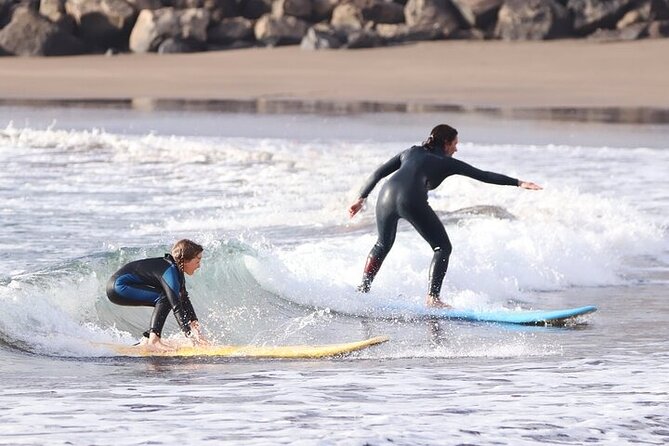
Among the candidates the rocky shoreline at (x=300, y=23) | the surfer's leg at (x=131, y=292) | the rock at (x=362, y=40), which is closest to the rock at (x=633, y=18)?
the rocky shoreline at (x=300, y=23)

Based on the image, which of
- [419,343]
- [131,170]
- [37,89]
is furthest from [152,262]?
[37,89]

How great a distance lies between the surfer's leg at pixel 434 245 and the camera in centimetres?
1190

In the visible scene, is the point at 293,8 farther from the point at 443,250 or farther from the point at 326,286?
the point at 443,250

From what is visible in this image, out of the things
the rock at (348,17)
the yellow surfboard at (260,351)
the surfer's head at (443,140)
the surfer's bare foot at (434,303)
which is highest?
the rock at (348,17)

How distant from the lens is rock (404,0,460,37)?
3409 cm

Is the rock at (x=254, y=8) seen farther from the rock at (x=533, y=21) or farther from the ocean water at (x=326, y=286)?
the ocean water at (x=326, y=286)

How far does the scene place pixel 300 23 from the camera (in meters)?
34.8

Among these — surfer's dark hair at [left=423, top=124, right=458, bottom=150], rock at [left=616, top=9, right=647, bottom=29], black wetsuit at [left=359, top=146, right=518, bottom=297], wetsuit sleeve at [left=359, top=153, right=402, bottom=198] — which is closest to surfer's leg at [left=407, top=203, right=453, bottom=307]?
black wetsuit at [left=359, top=146, right=518, bottom=297]

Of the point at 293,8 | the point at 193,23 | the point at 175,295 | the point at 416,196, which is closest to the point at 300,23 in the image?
the point at 293,8

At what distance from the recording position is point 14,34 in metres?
35.2

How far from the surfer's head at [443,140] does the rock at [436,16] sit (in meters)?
22.5

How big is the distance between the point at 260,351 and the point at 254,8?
26.9m

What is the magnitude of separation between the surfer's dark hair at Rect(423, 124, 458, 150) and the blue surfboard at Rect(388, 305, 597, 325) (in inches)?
49.8

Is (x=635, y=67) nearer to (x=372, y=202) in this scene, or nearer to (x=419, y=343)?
(x=372, y=202)
